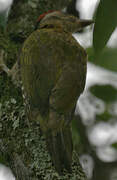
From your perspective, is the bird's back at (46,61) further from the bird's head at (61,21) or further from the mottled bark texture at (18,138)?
the bird's head at (61,21)

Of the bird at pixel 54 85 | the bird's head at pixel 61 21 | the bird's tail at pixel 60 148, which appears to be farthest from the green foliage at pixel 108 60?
the bird's head at pixel 61 21

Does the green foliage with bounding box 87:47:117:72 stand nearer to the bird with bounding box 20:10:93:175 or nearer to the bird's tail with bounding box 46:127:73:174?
the bird with bounding box 20:10:93:175

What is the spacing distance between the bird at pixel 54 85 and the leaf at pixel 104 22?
686 millimetres

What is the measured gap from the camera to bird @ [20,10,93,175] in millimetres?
2758

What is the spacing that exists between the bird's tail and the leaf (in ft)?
2.72

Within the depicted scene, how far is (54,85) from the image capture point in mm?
2947

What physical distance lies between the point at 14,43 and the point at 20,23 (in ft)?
0.96

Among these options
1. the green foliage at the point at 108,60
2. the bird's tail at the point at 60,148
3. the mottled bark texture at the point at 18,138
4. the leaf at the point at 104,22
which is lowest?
the bird's tail at the point at 60,148

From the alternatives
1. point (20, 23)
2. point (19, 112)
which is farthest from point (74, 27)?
point (19, 112)

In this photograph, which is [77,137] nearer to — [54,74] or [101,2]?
[54,74]

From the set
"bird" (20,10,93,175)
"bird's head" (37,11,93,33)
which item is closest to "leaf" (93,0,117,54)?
"bird" (20,10,93,175)

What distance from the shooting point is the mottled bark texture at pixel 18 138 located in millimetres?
2428

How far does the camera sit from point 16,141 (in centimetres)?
265

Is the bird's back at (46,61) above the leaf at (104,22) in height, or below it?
below
